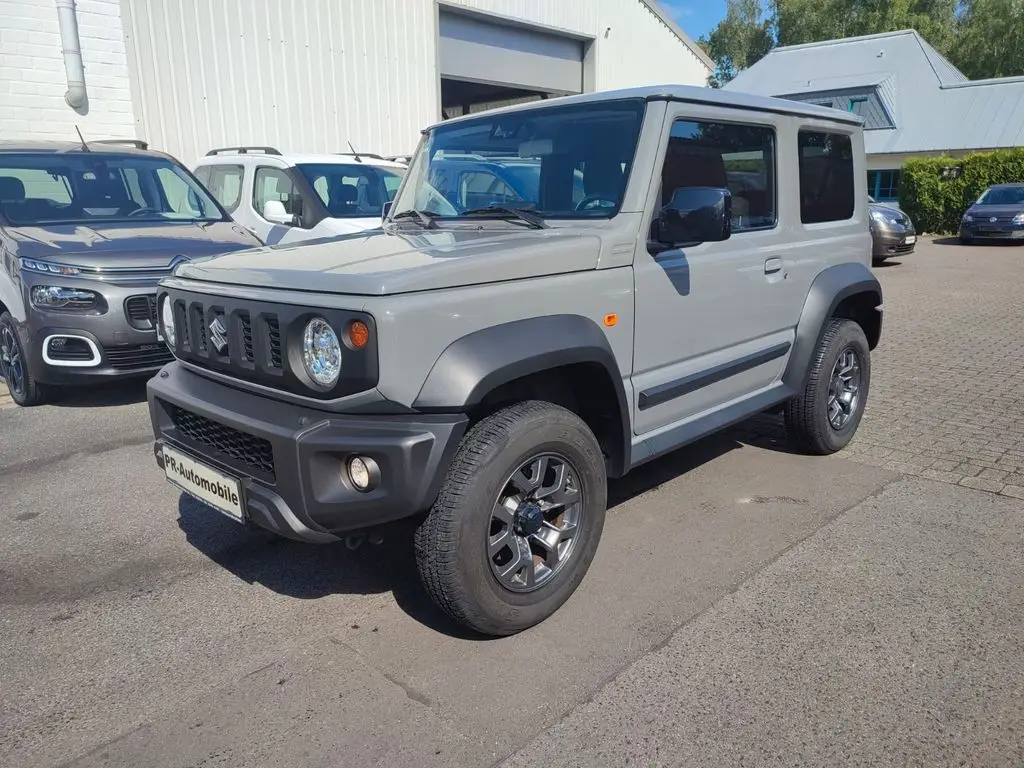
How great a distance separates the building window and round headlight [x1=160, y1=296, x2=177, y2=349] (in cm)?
3379

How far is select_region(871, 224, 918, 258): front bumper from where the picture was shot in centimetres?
1489

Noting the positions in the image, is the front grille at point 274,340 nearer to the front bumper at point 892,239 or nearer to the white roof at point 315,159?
the white roof at point 315,159

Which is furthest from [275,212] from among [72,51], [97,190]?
[72,51]

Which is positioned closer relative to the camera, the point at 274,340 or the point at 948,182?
the point at 274,340

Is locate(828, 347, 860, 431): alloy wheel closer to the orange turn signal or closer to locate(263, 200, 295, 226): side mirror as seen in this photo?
the orange turn signal

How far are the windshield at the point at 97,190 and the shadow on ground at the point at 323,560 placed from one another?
343 centimetres

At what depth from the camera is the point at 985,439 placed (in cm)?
519

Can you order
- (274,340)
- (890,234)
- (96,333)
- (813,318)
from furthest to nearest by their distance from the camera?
1. (890,234)
2. (96,333)
3. (813,318)
4. (274,340)

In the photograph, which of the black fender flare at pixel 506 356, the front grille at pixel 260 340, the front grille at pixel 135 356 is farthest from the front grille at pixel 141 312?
the black fender flare at pixel 506 356

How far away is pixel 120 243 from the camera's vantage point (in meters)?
5.89

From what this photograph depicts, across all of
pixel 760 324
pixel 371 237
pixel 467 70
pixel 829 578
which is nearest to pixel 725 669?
pixel 829 578

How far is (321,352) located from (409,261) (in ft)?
1.49

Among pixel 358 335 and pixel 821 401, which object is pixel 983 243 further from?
pixel 358 335

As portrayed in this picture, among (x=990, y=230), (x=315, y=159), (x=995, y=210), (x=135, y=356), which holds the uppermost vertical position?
(x=315, y=159)
